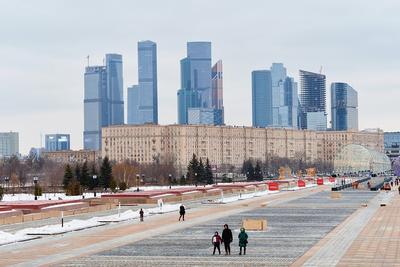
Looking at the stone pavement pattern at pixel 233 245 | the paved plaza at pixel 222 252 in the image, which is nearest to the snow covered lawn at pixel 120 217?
the paved plaza at pixel 222 252

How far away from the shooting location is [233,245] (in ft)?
104

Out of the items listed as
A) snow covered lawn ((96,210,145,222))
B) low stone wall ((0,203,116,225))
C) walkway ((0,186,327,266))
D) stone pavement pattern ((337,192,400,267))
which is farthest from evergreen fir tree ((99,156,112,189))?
stone pavement pattern ((337,192,400,267))

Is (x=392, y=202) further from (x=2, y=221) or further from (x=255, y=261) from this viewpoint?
(x=255, y=261)

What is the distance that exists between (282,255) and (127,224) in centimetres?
1675

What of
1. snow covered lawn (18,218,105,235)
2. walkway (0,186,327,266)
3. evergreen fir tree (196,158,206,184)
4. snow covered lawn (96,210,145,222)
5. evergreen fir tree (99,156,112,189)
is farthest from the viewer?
evergreen fir tree (196,158,206,184)

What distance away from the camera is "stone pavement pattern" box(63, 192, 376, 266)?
26.5 m

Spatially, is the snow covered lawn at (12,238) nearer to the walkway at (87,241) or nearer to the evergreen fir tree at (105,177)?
the walkway at (87,241)

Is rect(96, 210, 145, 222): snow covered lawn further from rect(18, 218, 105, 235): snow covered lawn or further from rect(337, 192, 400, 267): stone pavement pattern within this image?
rect(337, 192, 400, 267): stone pavement pattern

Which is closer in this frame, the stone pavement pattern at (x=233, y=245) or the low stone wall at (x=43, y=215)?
the stone pavement pattern at (x=233, y=245)

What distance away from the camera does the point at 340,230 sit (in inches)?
1475

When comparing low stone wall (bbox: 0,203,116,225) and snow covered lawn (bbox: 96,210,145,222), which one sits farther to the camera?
snow covered lawn (bbox: 96,210,145,222)

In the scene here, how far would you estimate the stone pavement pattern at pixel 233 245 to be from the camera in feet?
86.8

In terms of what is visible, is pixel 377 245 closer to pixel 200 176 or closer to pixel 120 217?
pixel 120 217

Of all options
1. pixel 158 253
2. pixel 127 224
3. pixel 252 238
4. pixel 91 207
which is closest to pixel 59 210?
pixel 91 207
